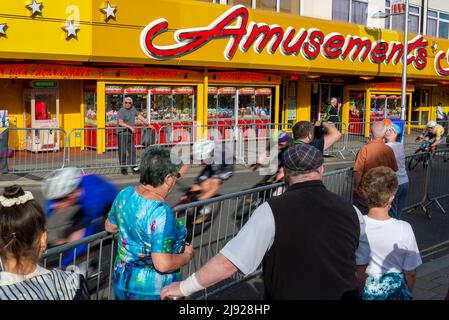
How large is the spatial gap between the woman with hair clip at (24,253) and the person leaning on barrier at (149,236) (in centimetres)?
74

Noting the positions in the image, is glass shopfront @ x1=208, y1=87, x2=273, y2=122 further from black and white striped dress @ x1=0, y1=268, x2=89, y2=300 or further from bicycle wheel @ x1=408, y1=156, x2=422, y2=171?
black and white striped dress @ x1=0, y1=268, x2=89, y2=300

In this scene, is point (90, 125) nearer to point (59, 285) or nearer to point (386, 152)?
point (386, 152)

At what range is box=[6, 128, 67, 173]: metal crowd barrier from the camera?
1305 cm

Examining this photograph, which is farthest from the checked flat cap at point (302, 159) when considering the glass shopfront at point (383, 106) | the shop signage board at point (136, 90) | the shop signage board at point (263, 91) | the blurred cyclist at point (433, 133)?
the glass shopfront at point (383, 106)

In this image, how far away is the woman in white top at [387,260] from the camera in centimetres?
358

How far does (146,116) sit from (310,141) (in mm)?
11792

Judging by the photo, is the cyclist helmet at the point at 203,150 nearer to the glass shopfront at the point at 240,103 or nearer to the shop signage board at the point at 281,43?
the shop signage board at the point at 281,43

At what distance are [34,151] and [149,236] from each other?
12.5 meters

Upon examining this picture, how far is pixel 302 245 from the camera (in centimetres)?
278

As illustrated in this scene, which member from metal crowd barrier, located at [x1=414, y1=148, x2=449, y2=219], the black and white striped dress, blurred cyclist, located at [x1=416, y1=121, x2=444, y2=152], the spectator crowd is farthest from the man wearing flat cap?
blurred cyclist, located at [x1=416, y1=121, x2=444, y2=152]

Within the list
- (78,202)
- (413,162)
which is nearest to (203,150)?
(78,202)

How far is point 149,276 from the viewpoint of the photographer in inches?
134

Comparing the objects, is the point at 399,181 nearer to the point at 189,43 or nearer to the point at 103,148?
the point at 103,148

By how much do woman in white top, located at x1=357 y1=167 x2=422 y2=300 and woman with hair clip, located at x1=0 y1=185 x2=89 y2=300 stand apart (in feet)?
6.55
